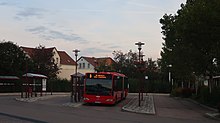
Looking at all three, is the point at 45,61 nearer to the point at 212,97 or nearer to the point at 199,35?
the point at 212,97

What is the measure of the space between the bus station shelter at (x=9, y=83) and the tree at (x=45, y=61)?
1090 centimetres

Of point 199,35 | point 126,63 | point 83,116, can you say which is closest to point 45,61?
point 126,63

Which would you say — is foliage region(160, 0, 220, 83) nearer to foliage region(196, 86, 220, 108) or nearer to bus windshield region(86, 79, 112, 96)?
foliage region(196, 86, 220, 108)

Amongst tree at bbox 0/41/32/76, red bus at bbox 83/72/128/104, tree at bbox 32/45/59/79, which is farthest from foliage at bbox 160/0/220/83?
tree at bbox 32/45/59/79

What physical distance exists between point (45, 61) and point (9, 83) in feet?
54.5

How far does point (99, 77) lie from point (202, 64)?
30.2 ft

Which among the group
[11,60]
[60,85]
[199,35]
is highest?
[11,60]

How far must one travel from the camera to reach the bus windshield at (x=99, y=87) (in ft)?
102

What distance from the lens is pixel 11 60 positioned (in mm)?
62094

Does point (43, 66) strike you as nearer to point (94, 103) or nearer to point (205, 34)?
point (94, 103)

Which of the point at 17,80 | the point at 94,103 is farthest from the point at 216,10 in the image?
the point at 17,80

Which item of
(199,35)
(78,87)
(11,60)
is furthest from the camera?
(11,60)

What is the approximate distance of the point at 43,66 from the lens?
240 feet

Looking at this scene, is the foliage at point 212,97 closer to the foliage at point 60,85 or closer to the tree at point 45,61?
the foliage at point 60,85
